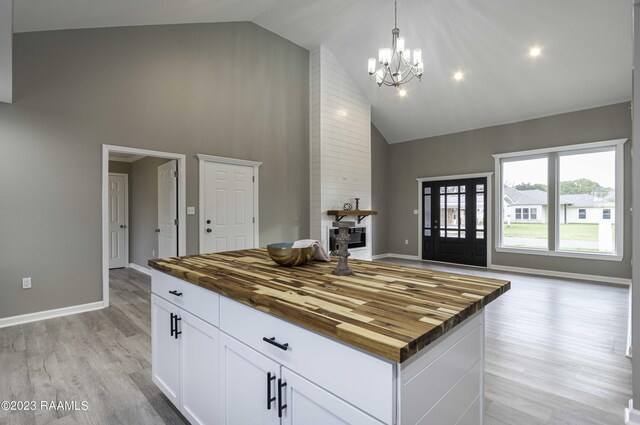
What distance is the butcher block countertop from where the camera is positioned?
2.69 ft

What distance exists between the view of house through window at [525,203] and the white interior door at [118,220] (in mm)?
8108

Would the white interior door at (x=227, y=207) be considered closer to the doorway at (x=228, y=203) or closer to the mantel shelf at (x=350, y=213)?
the doorway at (x=228, y=203)

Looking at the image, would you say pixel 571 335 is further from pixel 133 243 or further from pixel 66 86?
pixel 133 243

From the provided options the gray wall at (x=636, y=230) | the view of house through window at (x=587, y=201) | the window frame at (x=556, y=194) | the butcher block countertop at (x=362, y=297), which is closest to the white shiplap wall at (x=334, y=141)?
the window frame at (x=556, y=194)

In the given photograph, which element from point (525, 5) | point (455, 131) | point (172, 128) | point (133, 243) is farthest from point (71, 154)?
point (455, 131)

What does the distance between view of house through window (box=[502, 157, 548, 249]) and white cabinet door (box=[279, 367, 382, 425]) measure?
676 centimetres

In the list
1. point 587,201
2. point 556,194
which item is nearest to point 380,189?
point 556,194

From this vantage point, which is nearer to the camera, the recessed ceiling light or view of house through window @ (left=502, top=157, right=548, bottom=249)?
the recessed ceiling light

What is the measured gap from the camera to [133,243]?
6.54 meters

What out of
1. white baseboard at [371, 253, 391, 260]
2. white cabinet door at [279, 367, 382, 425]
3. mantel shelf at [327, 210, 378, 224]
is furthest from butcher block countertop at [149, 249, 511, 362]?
white baseboard at [371, 253, 391, 260]

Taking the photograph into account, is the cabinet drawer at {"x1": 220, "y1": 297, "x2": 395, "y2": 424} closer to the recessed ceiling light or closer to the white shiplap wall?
the white shiplap wall

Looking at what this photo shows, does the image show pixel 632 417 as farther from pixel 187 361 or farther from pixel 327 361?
pixel 187 361

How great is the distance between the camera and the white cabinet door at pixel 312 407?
851mm

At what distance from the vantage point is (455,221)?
290 inches
